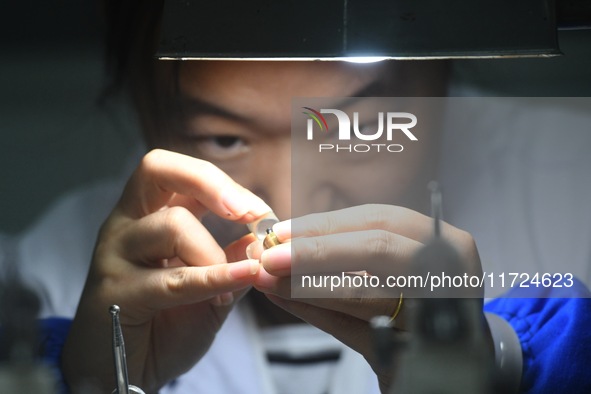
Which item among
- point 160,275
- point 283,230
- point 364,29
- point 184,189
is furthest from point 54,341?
point 364,29

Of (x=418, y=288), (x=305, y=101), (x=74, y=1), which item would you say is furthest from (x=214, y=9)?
(x=418, y=288)

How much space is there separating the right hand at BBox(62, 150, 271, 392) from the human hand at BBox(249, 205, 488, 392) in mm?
75

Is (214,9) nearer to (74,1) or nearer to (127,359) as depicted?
(74,1)

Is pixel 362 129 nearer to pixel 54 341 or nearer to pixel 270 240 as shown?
pixel 270 240

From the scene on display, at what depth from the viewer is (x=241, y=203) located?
132 centimetres

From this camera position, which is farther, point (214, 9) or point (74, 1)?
point (74, 1)

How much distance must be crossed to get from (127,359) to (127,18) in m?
0.61

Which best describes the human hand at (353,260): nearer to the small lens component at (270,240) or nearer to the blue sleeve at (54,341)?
the small lens component at (270,240)

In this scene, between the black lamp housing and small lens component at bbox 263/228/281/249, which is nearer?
the black lamp housing

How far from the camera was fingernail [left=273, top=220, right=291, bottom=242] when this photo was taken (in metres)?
1.29

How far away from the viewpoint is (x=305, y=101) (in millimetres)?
1336

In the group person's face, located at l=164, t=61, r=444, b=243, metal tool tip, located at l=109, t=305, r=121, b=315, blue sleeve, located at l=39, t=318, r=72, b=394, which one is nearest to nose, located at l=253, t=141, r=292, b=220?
person's face, located at l=164, t=61, r=444, b=243

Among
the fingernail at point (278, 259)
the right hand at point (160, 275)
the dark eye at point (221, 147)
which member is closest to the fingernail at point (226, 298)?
the right hand at point (160, 275)

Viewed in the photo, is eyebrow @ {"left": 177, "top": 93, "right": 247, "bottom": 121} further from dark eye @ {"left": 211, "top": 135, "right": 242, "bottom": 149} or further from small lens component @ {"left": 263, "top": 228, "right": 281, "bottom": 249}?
small lens component @ {"left": 263, "top": 228, "right": 281, "bottom": 249}
